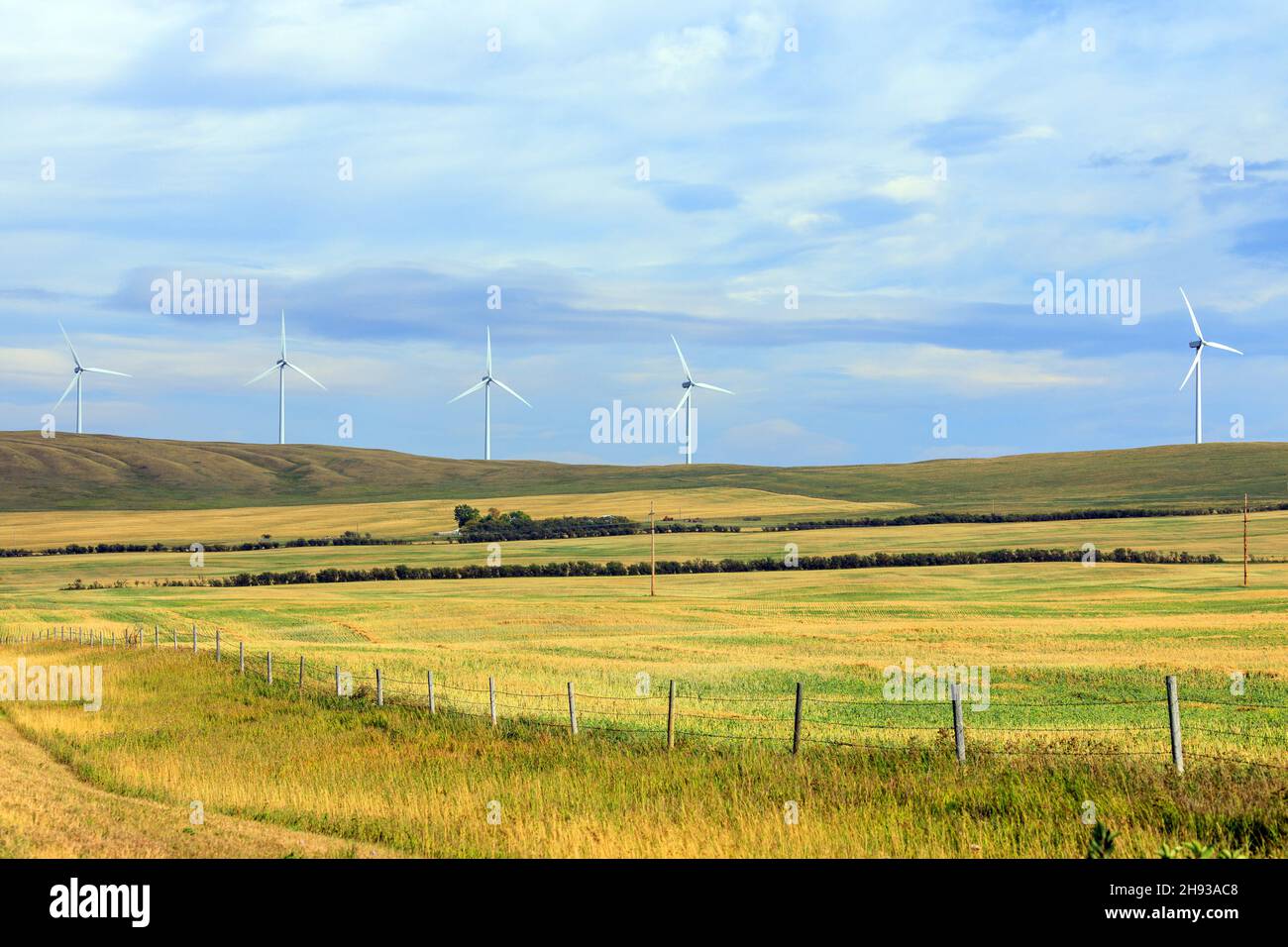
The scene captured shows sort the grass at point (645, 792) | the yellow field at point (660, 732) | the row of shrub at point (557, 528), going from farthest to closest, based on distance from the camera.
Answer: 1. the row of shrub at point (557, 528)
2. the yellow field at point (660, 732)
3. the grass at point (645, 792)

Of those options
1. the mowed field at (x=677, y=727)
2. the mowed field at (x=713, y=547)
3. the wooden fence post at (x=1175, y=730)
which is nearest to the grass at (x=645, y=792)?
the mowed field at (x=677, y=727)

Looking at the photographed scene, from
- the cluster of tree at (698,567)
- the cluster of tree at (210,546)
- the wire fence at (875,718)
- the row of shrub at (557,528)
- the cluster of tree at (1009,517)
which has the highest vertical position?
the cluster of tree at (1009,517)

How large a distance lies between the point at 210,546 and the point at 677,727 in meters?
120

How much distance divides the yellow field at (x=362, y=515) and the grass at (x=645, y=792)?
12368cm

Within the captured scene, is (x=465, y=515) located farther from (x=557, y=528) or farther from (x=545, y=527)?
(x=557, y=528)

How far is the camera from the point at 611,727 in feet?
79.3

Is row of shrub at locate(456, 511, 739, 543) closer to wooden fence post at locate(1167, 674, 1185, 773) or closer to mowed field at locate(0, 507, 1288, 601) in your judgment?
mowed field at locate(0, 507, 1288, 601)

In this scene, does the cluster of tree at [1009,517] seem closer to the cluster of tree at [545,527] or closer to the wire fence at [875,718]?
the cluster of tree at [545,527]

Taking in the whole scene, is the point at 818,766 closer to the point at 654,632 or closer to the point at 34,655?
the point at 34,655

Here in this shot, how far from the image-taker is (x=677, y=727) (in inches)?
987

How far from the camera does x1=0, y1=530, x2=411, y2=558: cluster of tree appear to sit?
132 metres

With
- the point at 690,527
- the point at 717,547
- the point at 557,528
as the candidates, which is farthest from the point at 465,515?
the point at 717,547

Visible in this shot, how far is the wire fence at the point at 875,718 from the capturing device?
20.8 metres
